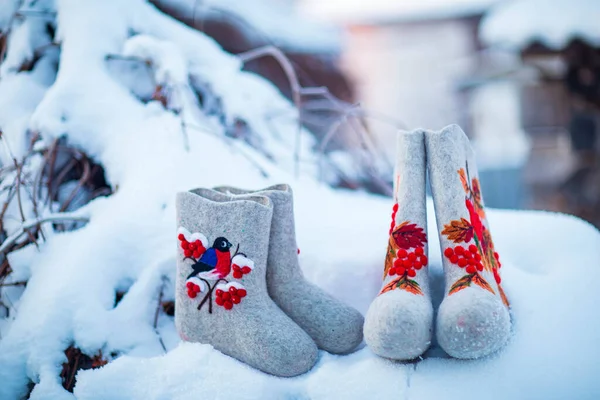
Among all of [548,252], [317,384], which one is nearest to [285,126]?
[548,252]

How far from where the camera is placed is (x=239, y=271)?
0.76 metres

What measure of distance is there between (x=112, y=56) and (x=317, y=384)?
107cm

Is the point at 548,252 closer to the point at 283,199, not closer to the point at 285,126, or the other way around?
the point at 283,199

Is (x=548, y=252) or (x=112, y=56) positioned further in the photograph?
(x=112, y=56)

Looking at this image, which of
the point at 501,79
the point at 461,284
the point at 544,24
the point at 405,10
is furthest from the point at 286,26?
the point at 405,10

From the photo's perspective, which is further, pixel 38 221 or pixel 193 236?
pixel 38 221

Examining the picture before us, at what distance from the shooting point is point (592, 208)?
13.3 ft

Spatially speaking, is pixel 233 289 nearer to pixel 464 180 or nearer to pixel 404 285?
pixel 404 285

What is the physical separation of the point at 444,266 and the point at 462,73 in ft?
17.1

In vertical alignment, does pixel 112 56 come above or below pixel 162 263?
above

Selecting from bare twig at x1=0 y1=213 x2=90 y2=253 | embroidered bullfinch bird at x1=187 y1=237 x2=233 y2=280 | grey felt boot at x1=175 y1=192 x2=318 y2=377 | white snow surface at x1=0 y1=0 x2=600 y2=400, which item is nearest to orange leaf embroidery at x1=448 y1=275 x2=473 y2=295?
white snow surface at x1=0 y1=0 x2=600 y2=400

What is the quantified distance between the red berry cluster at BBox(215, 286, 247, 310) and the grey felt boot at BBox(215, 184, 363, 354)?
0.25ft

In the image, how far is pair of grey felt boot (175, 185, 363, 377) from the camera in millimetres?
739

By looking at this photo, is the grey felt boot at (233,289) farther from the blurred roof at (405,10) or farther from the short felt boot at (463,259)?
the blurred roof at (405,10)
